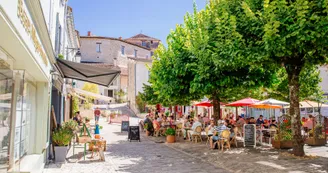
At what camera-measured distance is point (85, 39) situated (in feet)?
186

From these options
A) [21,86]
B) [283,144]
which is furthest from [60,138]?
[283,144]

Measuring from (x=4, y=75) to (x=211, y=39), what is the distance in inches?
364

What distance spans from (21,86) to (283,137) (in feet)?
36.6

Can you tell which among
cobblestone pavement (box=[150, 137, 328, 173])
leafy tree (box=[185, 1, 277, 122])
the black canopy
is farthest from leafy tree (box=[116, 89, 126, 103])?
the black canopy

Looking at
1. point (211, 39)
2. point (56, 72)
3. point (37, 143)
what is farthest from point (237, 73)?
point (37, 143)

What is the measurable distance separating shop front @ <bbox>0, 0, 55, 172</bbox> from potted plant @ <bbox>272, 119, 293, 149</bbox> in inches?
376

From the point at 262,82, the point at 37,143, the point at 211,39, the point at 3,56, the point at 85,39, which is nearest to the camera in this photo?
the point at 3,56

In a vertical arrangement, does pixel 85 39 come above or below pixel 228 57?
above

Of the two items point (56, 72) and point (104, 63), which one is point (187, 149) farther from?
point (104, 63)

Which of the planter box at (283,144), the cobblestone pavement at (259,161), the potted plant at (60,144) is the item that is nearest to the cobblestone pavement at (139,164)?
the potted plant at (60,144)

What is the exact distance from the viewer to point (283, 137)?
13.1 meters

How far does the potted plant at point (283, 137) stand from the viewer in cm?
1308

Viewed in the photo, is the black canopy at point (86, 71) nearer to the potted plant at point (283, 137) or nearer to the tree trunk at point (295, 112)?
the tree trunk at point (295, 112)

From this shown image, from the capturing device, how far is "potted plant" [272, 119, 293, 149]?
13078 millimetres
